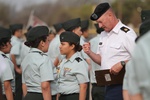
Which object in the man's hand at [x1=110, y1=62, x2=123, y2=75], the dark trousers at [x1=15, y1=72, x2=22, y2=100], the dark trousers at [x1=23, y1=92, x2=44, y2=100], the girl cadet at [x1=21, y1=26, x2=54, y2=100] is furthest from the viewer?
the dark trousers at [x1=15, y1=72, x2=22, y2=100]

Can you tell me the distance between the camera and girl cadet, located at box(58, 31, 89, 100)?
572 centimetres

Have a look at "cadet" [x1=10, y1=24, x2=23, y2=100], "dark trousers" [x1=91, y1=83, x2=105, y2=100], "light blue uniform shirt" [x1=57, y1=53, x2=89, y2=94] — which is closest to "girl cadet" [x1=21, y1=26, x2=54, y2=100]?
"light blue uniform shirt" [x1=57, y1=53, x2=89, y2=94]

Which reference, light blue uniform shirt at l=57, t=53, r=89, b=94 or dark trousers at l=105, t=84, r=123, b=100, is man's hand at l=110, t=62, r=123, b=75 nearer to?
dark trousers at l=105, t=84, r=123, b=100

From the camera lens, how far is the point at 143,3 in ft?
199

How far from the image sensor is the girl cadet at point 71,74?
572 cm

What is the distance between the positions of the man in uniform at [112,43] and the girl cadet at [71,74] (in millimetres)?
420

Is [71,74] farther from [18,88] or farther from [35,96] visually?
[18,88]

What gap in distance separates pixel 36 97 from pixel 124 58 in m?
1.18

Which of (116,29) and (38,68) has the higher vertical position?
(116,29)

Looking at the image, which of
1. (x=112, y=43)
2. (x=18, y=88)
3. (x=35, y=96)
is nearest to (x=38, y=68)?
(x=35, y=96)

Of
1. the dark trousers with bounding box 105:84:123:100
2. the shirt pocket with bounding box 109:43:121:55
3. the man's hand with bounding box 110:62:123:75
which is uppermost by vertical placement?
the shirt pocket with bounding box 109:43:121:55

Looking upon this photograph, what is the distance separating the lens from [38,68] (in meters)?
5.39

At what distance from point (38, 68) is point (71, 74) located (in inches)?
20.1

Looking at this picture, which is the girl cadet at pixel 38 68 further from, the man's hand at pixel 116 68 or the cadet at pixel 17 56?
the cadet at pixel 17 56
